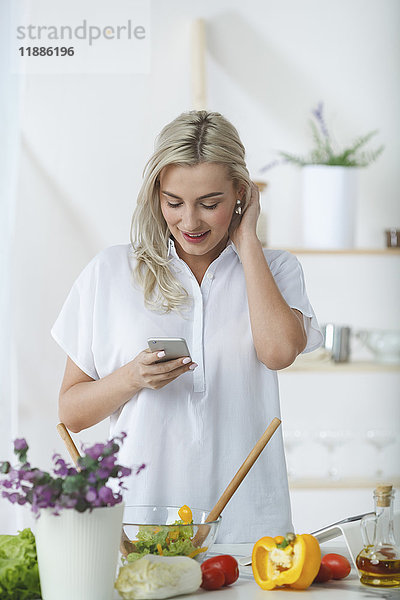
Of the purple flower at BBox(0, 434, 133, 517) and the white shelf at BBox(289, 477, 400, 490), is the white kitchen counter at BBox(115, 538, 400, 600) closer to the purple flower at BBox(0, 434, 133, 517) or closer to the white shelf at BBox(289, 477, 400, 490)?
the purple flower at BBox(0, 434, 133, 517)

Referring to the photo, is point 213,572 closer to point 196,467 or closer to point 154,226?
point 196,467

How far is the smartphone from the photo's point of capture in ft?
4.56

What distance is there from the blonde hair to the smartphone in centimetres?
19

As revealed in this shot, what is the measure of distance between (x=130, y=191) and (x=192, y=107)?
1.25ft

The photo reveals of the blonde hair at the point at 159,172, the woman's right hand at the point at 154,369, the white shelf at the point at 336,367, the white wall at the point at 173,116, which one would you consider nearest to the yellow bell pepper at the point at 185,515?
the woman's right hand at the point at 154,369

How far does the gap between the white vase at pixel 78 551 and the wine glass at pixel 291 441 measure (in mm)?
1858

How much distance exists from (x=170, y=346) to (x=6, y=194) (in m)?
1.10

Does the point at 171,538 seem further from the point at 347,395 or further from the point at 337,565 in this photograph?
the point at 347,395

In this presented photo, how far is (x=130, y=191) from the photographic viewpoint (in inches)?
114

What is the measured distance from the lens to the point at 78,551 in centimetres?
96

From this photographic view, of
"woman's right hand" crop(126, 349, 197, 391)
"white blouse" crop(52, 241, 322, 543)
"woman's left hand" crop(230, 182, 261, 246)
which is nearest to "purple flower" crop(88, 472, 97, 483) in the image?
"woman's right hand" crop(126, 349, 197, 391)

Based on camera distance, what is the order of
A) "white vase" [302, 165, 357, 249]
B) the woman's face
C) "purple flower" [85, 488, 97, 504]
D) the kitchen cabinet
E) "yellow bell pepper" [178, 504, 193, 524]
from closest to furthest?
"purple flower" [85, 488, 97, 504] < "yellow bell pepper" [178, 504, 193, 524] < the woman's face < "white vase" [302, 165, 357, 249] < the kitchen cabinet

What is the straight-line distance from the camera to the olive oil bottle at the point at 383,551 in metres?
1.10

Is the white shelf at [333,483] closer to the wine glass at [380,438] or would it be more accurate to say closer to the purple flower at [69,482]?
the wine glass at [380,438]
